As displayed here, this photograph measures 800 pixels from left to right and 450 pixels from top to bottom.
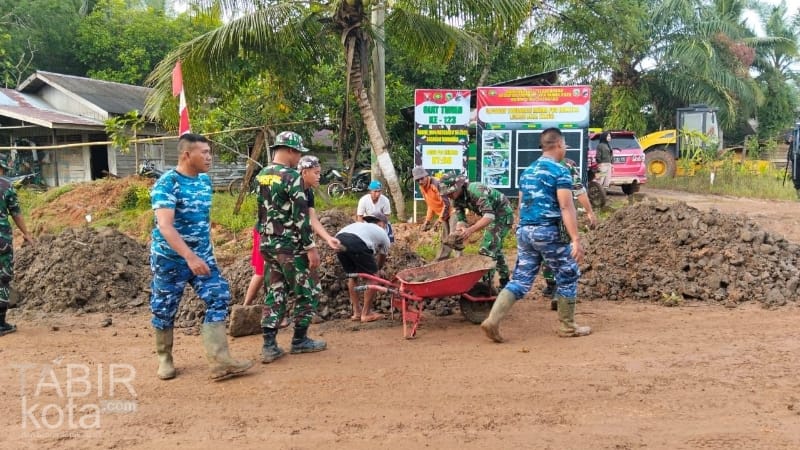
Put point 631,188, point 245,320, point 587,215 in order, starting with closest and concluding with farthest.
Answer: point 245,320, point 587,215, point 631,188

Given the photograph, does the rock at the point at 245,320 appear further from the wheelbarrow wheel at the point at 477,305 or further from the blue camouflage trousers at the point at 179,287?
the wheelbarrow wheel at the point at 477,305

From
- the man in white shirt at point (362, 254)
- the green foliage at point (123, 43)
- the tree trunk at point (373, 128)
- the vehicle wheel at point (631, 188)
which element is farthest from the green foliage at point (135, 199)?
the green foliage at point (123, 43)

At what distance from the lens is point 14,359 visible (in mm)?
5125

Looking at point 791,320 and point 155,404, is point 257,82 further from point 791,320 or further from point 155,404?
point 791,320

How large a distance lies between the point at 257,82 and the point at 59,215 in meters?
A: 5.43

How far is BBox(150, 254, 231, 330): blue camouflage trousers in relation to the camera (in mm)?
4297

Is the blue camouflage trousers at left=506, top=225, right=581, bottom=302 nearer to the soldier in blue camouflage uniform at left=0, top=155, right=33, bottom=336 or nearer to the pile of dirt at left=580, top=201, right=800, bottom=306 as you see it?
the pile of dirt at left=580, top=201, right=800, bottom=306

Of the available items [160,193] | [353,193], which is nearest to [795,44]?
[353,193]

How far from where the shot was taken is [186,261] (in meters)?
4.17

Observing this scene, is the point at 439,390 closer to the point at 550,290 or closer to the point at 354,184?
the point at 550,290

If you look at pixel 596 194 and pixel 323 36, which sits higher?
Answer: pixel 323 36

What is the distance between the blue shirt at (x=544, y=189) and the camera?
16.4ft

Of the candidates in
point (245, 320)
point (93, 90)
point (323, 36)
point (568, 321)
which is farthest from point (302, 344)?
point (93, 90)

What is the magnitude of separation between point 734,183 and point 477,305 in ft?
51.5
